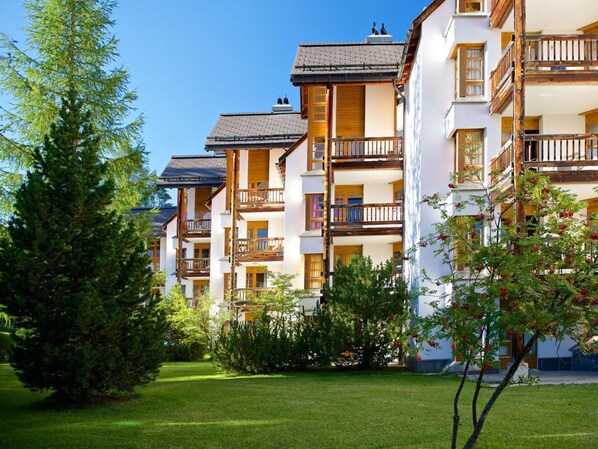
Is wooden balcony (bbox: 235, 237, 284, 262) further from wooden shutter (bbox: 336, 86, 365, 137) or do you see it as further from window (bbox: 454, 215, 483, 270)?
window (bbox: 454, 215, 483, 270)

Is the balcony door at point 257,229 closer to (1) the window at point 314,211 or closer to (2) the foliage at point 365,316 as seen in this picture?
(1) the window at point 314,211

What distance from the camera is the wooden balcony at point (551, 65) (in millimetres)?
20141

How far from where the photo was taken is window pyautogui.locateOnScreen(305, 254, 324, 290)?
108 ft

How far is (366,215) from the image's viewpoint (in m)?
29.4

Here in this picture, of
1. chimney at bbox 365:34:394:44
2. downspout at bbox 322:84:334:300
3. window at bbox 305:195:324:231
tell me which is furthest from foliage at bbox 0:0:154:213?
chimney at bbox 365:34:394:44

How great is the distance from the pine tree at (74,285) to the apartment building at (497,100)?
9.76 m

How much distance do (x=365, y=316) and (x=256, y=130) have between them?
57.5ft

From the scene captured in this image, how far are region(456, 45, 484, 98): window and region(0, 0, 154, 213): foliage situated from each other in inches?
401

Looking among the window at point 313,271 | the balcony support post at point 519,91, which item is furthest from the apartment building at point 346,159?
the balcony support post at point 519,91

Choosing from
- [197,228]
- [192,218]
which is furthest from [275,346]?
[192,218]

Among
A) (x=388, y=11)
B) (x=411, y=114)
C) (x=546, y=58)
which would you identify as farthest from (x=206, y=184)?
(x=546, y=58)

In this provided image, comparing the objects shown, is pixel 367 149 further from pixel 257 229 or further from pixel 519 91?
pixel 257 229

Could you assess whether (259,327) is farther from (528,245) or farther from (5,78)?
(528,245)

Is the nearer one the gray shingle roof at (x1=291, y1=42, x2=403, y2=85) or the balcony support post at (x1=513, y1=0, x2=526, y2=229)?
the balcony support post at (x1=513, y1=0, x2=526, y2=229)
